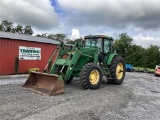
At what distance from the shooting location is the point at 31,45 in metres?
14.4

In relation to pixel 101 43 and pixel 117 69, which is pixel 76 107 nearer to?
pixel 101 43

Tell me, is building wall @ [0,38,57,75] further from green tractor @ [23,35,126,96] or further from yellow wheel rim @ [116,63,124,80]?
yellow wheel rim @ [116,63,124,80]

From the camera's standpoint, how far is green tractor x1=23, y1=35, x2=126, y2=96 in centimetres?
693

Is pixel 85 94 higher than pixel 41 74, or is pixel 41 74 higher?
pixel 41 74

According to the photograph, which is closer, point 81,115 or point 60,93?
point 81,115

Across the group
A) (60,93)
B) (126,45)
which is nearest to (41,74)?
(60,93)

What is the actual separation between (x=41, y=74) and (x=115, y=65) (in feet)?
12.1

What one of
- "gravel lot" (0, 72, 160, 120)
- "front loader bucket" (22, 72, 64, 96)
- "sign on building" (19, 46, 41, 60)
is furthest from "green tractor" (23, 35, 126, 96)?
"sign on building" (19, 46, 41, 60)

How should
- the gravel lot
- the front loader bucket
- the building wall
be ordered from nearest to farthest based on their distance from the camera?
the gravel lot
the front loader bucket
the building wall

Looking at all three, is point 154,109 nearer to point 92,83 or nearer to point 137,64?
point 92,83

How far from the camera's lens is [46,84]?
7086mm

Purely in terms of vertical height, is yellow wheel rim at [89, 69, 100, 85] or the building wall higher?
the building wall

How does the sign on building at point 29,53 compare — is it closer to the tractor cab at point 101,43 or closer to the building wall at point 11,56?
the building wall at point 11,56

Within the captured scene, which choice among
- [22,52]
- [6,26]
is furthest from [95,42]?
[6,26]
